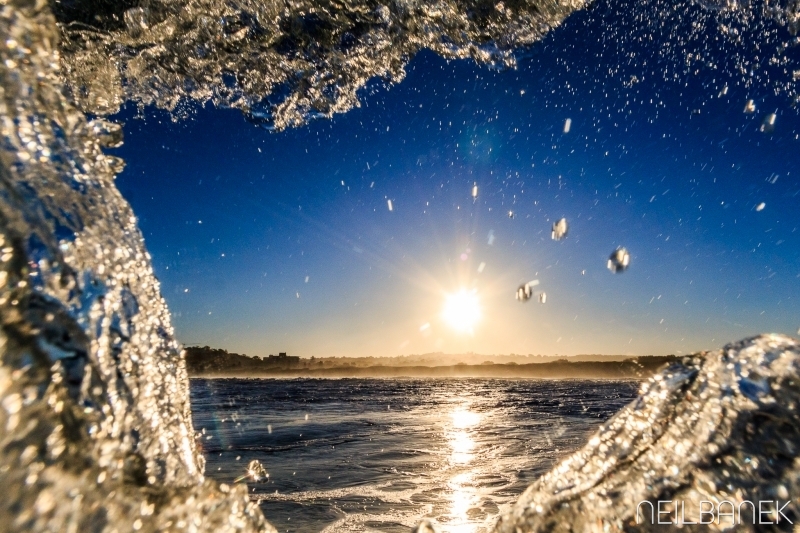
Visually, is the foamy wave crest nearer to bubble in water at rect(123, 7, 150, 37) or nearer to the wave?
the wave

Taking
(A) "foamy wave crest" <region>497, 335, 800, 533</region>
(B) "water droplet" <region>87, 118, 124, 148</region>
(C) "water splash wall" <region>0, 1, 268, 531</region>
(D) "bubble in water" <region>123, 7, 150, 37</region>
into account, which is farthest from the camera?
(D) "bubble in water" <region>123, 7, 150, 37</region>

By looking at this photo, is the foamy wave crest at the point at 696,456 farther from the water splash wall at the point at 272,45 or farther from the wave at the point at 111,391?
the water splash wall at the point at 272,45

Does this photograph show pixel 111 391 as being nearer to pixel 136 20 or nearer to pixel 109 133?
pixel 109 133

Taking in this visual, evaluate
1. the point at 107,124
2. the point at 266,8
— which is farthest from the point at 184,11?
the point at 107,124

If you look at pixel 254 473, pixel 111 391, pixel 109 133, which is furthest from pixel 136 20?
pixel 254 473

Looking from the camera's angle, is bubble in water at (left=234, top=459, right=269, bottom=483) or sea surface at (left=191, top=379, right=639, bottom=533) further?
bubble in water at (left=234, top=459, right=269, bottom=483)

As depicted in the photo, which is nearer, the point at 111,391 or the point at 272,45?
the point at 111,391

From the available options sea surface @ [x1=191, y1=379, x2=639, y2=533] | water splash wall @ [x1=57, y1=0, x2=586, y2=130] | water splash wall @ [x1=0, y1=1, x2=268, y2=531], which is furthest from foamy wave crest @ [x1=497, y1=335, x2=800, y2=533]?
water splash wall @ [x1=57, y1=0, x2=586, y2=130]

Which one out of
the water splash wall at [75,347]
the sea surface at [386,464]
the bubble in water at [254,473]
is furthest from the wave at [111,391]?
the bubble in water at [254,473]

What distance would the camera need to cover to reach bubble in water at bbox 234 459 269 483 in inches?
294

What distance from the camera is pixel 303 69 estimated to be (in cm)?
490

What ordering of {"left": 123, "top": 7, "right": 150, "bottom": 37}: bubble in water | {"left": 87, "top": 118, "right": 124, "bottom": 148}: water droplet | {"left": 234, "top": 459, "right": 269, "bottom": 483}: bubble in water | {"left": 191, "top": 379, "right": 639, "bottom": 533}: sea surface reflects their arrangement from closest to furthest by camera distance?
{"left": 87, "top": 118, "right": 124, "bottom": 148}: water droplet < {"left": 123, "top": 7, "right": 150, "bottom": 37}: bubble in water < {"left": 191, "top": 379, "right": 639, "bottom": 533}: sea surface < {"left": 234, "top": 459, "right": 269, "bottom": 483}: bubble in water

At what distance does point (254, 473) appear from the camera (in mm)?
7855

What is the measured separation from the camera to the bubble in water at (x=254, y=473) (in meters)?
7.48
